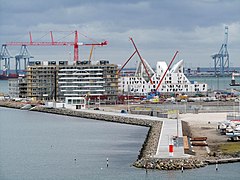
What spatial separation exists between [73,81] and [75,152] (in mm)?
54380

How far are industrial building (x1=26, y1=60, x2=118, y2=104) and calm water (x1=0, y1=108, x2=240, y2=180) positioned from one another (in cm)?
2858

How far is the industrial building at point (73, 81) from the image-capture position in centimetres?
9900

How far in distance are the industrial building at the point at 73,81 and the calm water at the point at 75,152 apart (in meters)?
28.6

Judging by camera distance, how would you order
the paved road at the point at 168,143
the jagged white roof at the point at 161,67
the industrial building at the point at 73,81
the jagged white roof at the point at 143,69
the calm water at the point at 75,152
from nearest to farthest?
the calm water at the point at 75,152, the paved road at the point at 168,143, the industrial building at the point at 73,81, the jagged white roof at the point at 161,67, the jagged white roof at the point at 143,69

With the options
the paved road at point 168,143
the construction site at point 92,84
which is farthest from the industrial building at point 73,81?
the paved road at point 168,143

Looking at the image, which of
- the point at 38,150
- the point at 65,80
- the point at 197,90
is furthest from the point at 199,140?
the point at 197,90

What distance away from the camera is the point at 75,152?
45.0m

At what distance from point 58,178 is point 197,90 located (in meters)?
81.2

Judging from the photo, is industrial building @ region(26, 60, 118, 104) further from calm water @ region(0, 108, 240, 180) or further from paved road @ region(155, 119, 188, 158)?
paved road @ region(155, 119, 188, 158)

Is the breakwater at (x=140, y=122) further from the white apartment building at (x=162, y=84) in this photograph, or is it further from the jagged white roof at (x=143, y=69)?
the jagged white roof at (x=143, y=69)

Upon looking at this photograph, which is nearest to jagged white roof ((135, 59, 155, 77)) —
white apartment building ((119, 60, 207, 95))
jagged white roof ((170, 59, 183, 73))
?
white apartment building ((119, 60, 207, 95))

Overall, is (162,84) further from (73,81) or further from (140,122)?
(140,122)

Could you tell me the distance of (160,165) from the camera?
3544cm

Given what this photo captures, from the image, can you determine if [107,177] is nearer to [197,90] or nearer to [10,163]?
[10,163]
